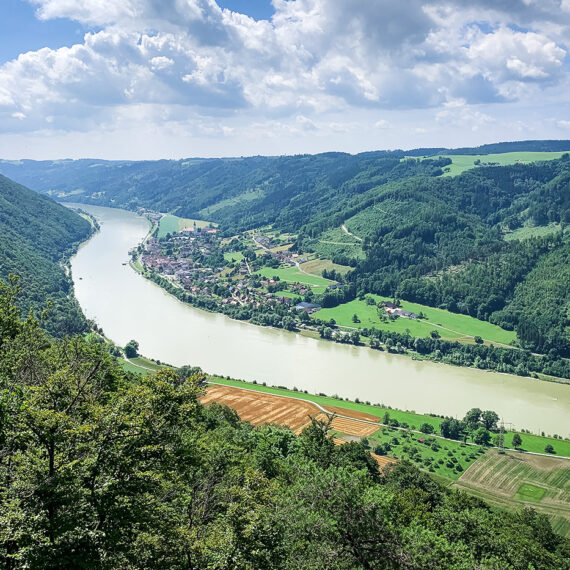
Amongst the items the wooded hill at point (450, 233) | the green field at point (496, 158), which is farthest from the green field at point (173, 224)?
the green field at point (496, 158)

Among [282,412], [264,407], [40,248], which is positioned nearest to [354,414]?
[282,412]

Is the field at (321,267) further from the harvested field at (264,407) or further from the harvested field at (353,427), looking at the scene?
the harvested field at (353,427)

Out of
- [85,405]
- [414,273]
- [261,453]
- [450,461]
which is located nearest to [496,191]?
[414,273]

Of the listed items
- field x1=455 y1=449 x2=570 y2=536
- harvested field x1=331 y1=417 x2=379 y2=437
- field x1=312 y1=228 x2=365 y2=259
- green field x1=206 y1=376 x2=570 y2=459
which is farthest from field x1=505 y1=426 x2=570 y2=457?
field x1=312 y1=228 x2=365 y2=259

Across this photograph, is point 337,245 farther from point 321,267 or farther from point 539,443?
point 539,443

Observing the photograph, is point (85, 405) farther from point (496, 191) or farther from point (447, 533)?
point (496, 191)

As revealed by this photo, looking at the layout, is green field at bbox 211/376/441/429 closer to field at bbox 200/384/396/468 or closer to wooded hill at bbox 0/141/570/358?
field at bbox 200/384/396/468

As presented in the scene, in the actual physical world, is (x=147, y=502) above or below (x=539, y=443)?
above
